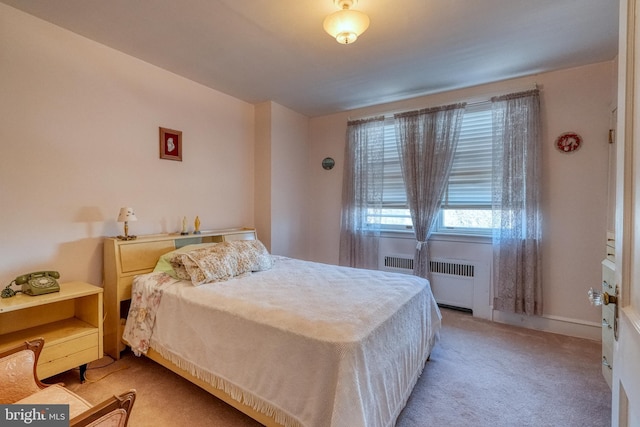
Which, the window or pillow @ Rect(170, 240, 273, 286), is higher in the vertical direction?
the window

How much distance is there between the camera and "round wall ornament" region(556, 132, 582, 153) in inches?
110

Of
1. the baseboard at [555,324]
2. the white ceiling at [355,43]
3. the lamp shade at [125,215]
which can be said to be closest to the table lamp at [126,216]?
the lamp shade at [125,215]

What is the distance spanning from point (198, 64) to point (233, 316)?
2431mm

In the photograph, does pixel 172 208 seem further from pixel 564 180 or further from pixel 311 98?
pixel 564 180

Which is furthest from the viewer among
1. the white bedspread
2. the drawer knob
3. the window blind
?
the window blind

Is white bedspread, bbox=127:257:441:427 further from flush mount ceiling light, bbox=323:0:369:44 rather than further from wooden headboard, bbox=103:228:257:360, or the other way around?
flush mount ceiling light, bbox=323:0:369:44

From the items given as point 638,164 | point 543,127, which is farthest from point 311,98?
point 638,164

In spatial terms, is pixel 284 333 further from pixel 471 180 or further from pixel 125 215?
pixel 471 180

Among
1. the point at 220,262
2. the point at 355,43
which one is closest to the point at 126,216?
the point at 220,262

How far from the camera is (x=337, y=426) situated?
1.20 m

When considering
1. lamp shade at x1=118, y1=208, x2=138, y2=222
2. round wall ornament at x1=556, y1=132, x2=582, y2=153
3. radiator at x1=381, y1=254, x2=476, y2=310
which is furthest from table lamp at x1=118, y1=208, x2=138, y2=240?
round wall ornament at x1=556, y1=132, x2=582, y2=153

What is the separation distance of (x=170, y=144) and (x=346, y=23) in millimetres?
2149

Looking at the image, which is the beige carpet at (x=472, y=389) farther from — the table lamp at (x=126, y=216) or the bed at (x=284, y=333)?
the table lamp at (x=126, y=216)

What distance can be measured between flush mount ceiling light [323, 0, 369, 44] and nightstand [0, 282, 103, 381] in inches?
97.5
